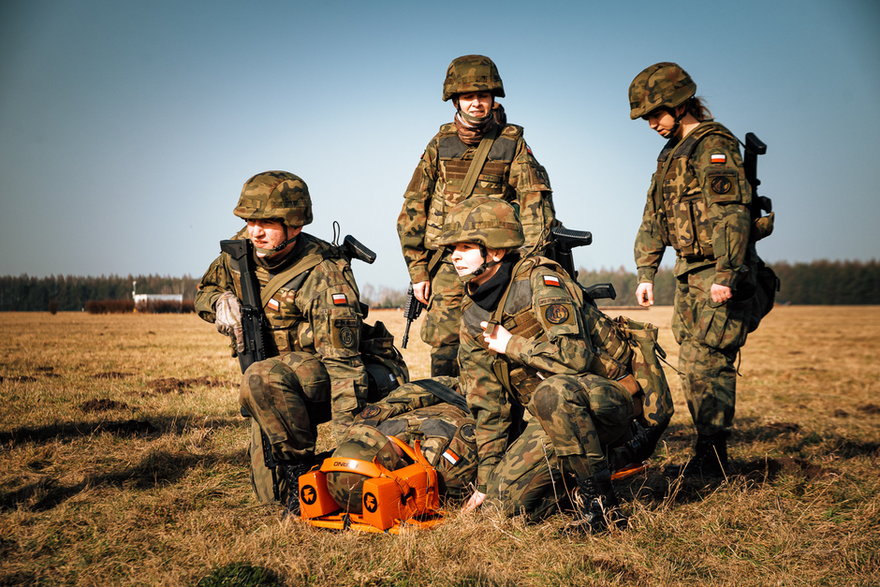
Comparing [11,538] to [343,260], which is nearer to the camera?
[11,538]

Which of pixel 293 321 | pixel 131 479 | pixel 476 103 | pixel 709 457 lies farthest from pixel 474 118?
pixel 131 479

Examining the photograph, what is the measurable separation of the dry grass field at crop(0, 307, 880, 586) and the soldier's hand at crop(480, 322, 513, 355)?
1.09 m

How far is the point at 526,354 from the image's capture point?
425 cm

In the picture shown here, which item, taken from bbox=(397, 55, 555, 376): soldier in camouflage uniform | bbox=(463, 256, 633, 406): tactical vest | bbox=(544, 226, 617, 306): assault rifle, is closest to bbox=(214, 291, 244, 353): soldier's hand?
bbox=(397, 55, 555, 376): soldier in camouflage uniform

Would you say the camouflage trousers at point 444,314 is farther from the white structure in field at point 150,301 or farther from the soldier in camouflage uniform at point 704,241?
the white structure in field at point 150,301

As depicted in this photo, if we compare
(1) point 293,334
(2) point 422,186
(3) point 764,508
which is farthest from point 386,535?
(2) point 422,186

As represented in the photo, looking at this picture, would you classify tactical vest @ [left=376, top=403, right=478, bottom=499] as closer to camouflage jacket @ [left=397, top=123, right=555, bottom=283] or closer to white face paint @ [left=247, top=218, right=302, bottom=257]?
white face paint @ [left=247, top=218, right=302, bottom=257]

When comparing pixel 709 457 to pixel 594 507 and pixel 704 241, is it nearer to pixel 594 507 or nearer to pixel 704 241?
pixel 704 241

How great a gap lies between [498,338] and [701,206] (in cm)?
262

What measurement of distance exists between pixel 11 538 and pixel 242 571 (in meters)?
1.90

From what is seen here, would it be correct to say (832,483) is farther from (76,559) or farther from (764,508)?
(76,559)

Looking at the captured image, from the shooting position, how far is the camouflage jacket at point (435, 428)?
486 cm

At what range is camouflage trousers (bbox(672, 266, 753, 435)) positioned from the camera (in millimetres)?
5720

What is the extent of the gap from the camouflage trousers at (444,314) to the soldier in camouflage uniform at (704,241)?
209 centimetres
